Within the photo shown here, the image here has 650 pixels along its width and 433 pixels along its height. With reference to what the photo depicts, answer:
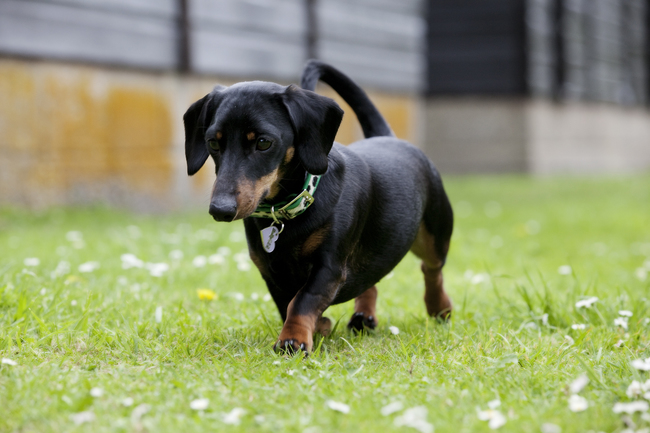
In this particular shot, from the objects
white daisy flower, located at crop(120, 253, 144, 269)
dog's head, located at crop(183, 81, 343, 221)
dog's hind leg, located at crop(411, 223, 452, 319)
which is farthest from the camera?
white daisy flower, located at crop(120, 253, 144, 269)

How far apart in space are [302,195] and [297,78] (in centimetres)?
739

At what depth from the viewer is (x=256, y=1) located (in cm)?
905

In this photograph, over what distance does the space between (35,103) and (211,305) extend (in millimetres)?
4178

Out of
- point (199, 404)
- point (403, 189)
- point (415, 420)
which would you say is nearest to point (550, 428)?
point (415, 420)

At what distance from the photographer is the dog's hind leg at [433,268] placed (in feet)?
10.5

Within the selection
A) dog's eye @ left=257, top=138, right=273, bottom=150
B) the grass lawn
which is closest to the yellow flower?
the grass lawn

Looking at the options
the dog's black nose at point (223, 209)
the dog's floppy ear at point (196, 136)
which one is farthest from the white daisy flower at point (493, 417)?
the dog's floppy ear at point (196, 136)

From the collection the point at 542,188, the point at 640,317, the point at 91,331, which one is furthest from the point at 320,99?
the point at 542,188

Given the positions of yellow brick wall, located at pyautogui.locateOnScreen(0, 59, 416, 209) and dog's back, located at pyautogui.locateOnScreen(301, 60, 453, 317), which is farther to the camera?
yellow brick wall, located at pyautogui.locateOnScreen(0, 59, 416, 209)

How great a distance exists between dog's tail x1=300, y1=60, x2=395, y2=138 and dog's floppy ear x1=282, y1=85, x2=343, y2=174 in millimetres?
622

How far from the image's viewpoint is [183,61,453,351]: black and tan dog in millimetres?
2398

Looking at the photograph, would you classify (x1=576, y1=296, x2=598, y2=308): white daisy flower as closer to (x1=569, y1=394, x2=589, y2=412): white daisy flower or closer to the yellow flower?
(x1=569, y1=394, x2=589, y2=412): white daisy flower

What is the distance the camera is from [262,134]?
2.39 m

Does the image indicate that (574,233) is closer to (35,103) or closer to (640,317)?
(640,317)
